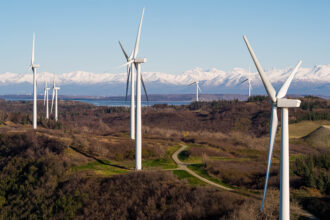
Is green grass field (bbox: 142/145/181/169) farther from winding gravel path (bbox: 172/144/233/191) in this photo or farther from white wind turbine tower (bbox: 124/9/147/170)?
white wind turbine tower (bbox: 124/9/147/170)

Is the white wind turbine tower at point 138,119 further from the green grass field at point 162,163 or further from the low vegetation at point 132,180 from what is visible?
the green grass field at point 162,163

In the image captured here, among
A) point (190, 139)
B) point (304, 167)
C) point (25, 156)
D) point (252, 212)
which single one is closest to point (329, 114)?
point (190, 139)

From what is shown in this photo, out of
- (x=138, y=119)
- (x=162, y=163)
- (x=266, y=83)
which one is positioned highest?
(x=266, y=83)

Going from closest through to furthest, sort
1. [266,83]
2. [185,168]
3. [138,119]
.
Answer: [266,83] < [138,119] < [185,168]

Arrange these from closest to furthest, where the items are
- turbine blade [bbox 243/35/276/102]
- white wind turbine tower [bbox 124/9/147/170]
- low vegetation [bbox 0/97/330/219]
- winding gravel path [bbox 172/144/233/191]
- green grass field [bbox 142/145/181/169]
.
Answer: turbine blade [bbox 243/35/276/102] → low vegetation [bbox 0/97/330/219] → winding gravel path [bbox 172/144/233/191] → white wind turbine tower [bbox 124/9/147/170] → green grass field [bbox 142/145/181/169]

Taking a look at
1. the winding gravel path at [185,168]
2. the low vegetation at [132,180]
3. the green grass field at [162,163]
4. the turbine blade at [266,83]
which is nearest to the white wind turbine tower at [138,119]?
the low vegetation at [132,180]

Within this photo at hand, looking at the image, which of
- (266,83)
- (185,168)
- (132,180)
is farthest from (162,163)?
(266,83)

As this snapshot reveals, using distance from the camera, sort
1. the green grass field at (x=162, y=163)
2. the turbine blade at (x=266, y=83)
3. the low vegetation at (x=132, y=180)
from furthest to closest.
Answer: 1. the green grass field at (x=162, y=163)
2. the low vegetation at (x=132, y=180)
3. the turbine blade at (x=266, y=83)

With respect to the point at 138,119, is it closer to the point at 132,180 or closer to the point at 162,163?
the point at 132,180

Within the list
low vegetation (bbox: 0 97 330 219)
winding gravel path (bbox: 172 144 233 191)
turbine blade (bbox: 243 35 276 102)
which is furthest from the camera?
winding gravel path (bbox: 172 144 233 191)

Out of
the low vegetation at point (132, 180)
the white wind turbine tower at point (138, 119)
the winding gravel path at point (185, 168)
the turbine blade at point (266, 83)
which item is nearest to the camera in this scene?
the turbine blade at point (266, 83)

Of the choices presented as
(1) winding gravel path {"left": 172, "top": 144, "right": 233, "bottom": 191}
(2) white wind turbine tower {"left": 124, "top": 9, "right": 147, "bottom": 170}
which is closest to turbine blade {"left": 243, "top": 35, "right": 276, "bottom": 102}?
(1) winding gravel path {"left": 172, "top": 144, "right": 233, "bottom": 191}
